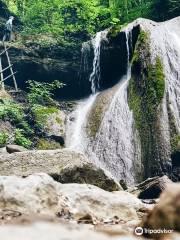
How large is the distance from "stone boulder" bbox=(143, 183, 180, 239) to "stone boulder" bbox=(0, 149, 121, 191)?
534 cm

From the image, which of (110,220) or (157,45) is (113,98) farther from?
(110,220)

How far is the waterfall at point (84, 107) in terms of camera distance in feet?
58.1

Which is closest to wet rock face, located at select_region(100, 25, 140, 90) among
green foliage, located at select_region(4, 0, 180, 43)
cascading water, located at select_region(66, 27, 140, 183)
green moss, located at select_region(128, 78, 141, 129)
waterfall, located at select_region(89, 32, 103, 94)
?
waterfall, located at select_region(89, 32, 103, 94)

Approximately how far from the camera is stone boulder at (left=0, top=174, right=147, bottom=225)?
17.1 feet

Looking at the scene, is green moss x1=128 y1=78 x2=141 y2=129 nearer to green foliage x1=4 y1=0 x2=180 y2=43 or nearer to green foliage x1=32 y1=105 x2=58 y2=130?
green foliage x1=32 y1=105 x2=58 y2=130

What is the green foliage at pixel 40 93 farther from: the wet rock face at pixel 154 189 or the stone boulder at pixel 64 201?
the stone boulder at pixel 64 201

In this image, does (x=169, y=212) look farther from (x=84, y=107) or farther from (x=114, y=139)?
(x=84, y=107)

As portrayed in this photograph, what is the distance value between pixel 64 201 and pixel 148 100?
35.8 ft

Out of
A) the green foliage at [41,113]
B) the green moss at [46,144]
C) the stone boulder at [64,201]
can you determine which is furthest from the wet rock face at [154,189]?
the green foliage at [41,113]

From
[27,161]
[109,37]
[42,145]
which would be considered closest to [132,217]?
[27,161]

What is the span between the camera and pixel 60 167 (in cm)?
921

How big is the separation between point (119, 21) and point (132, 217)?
21.3m

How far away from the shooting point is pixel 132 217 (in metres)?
6.17
